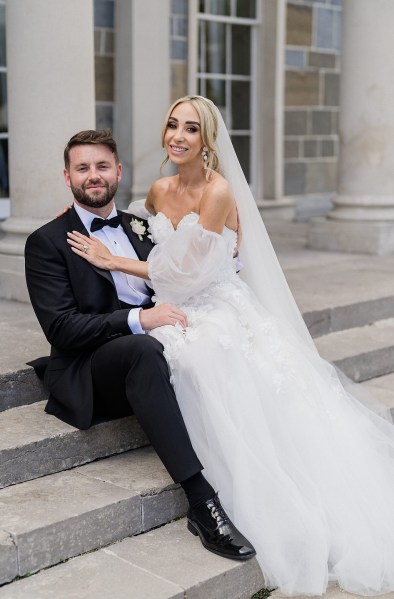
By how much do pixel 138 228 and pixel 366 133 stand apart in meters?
3.89

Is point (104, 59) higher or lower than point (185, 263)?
higher

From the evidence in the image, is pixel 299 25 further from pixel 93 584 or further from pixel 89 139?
pixel 93 584

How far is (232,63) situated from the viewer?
8.77 meters

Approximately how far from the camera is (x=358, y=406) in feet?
11.8

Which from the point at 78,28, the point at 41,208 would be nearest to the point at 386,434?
the point at 41,208

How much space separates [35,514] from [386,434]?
57.8 inches

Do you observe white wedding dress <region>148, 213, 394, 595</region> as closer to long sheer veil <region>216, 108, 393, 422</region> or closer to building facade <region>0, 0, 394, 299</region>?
long sheer veil <region>216, 108, 393, 422</region>

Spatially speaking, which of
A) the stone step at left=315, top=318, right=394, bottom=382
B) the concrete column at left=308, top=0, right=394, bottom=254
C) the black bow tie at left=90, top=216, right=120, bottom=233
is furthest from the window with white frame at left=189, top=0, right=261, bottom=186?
the black bow tie at left=90, top=216, right=120, bottom=233

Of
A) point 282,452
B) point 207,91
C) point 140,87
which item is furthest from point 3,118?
point 282,452

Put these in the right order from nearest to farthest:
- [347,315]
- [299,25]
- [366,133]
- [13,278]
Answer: [13,278] < [347,315] < [366,133] < [299,25]

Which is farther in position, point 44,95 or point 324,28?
point 324,28

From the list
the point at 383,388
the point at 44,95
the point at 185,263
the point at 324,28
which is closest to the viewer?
the point at 185,263

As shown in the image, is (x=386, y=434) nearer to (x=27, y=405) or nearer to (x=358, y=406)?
(x=358, y=406)

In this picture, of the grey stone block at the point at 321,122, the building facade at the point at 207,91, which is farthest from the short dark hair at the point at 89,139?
the grey stone block at the point at 321,122
